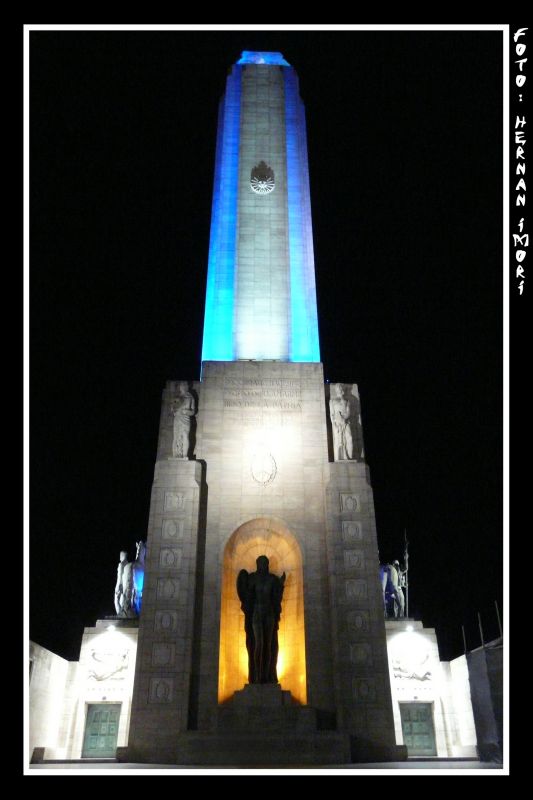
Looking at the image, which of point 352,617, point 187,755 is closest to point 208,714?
point 187,755

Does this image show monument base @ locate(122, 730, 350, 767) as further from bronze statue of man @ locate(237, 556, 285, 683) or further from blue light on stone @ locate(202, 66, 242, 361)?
blue light on stone @ locate(202, 66, 242, 361)

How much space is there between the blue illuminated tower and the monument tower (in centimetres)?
7

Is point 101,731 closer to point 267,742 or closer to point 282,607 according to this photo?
point 267,742

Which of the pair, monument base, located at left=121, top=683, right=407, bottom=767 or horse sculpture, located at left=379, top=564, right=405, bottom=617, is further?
horse sculpture, located at left=379, top=564, right=405, bottom=617

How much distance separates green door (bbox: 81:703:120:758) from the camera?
50.6 feet

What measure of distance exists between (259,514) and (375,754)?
20.5 feet

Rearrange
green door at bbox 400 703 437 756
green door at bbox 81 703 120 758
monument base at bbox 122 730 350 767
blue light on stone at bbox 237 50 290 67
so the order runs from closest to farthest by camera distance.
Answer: monument base at bbox 122 730 350 767
green door at bbox 81 703 120 758
green door at bbox 400 703 437 756
blue light on stone at bbox 237 50 290 67

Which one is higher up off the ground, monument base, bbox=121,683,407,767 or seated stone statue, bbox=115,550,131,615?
seated stone statue, bbox=115,550,131,615

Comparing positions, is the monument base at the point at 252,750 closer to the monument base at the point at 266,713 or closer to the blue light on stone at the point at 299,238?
the monument base at the point at 266,713

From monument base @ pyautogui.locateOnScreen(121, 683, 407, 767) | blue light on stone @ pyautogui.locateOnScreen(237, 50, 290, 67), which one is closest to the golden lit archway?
monument base @ pyautogui.locateOnScreen(121, 683, 407, 767)

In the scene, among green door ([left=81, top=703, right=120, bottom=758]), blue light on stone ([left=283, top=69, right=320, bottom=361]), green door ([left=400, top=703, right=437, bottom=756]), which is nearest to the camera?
green door ([left=81, top=703, right=120, bottom=758])

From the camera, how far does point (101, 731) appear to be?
51.6 feet

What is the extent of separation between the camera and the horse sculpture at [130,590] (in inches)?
710

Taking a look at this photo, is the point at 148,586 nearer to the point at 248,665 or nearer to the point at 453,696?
the point at 248,665
